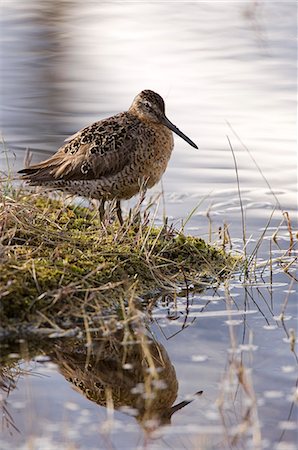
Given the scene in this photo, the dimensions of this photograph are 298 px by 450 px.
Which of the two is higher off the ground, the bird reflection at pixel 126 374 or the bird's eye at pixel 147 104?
the bird's eye at pixel 147 104

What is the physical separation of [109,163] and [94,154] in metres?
0.11

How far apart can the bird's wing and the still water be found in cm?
59

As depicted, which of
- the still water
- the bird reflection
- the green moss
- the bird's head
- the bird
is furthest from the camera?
the bird's head

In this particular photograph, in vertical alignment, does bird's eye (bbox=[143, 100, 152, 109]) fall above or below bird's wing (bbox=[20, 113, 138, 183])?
above

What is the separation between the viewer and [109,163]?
6309mm

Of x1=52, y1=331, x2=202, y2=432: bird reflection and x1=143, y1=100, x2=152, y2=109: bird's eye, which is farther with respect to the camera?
x1=143, y1=100, x2=152, y2=109: bird's eye

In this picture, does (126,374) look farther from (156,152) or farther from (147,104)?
(147,104)

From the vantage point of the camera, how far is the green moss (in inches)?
198

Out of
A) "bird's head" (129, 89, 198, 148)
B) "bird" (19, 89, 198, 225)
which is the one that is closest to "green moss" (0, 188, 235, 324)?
"bird" (19, 89, 198, 225)

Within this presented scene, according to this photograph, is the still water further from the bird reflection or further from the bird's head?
the bird's head

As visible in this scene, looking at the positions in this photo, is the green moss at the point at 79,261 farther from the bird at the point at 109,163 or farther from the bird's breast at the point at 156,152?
the bird's breast at the point at 156,152

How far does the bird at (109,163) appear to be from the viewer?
632 centimetres

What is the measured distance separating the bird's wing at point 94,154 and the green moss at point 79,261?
0.21 m

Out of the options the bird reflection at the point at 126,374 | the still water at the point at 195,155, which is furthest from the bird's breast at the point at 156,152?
the bird reflection at the point at 126,374
